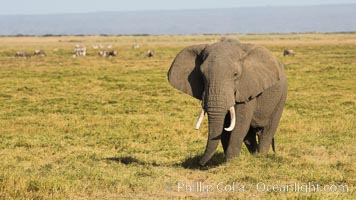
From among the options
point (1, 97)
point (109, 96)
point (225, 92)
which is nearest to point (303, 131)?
point (225, 92)

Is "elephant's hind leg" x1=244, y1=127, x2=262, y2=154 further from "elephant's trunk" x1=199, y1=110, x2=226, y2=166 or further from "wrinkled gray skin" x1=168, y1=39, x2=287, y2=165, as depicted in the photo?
"elephant's trunk" x1=199, y1=110, x2=226, y2=166

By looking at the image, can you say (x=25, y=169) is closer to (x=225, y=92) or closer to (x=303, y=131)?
(x=225, y=92)

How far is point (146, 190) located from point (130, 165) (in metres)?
2.28

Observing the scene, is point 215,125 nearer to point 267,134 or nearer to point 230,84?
point 230,84

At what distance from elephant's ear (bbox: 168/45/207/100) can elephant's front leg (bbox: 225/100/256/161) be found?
0.77 metres

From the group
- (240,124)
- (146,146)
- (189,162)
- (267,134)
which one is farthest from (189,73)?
(146,146)

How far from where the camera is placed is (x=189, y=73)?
33.3 feet

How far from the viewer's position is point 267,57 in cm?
1016

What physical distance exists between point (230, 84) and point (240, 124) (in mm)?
999

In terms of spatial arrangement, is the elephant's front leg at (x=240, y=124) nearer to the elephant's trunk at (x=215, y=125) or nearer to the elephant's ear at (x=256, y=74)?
the elephant's ear at (x=256, y=74)

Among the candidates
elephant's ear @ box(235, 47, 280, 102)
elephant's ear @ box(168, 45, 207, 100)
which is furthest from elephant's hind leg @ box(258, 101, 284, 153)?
elephant's ear @ box(168, 45, 207, 100)

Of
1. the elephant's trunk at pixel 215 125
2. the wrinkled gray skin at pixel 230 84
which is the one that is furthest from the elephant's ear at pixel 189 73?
the elephant's trunk at pixel 215 125

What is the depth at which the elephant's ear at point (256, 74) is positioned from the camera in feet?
32.0

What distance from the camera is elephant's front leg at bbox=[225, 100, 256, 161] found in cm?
992
